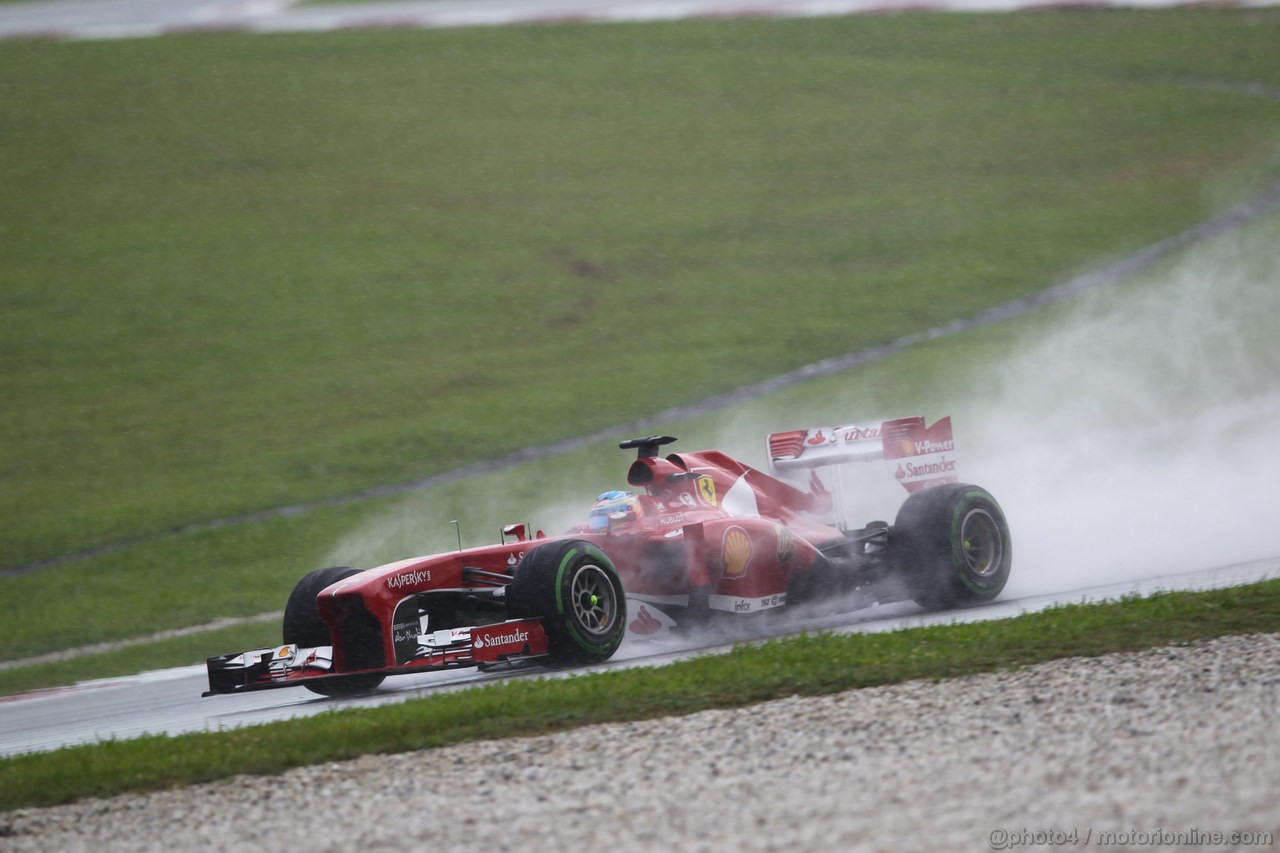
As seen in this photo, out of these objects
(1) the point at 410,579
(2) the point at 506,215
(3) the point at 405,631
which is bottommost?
(3) the point at 405,631

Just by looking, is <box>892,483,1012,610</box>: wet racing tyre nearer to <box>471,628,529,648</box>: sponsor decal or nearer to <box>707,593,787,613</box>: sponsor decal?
<box>707,593,787,613</box>: sponsor decal

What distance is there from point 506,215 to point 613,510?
2192 centimetres

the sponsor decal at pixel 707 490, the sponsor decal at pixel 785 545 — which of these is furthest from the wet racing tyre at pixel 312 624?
the sponsor decal at pixel 785 545

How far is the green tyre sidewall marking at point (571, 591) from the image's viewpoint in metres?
9.31

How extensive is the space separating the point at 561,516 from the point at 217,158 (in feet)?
56.1

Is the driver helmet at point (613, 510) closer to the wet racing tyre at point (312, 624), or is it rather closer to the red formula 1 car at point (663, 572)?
the red formula 1 car at point (663, 572)

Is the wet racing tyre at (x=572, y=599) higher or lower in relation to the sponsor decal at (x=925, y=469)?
lower

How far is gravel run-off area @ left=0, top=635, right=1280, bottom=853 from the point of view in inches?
→ 218

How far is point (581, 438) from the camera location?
2289 centimetres

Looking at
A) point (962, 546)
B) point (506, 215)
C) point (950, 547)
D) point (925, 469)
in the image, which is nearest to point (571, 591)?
point (950, 547)

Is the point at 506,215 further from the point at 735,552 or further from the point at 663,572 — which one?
the point at 663,572

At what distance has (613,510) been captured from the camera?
10.6m

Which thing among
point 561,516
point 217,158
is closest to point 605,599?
point 561,516

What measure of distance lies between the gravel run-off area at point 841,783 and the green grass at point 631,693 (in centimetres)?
21
